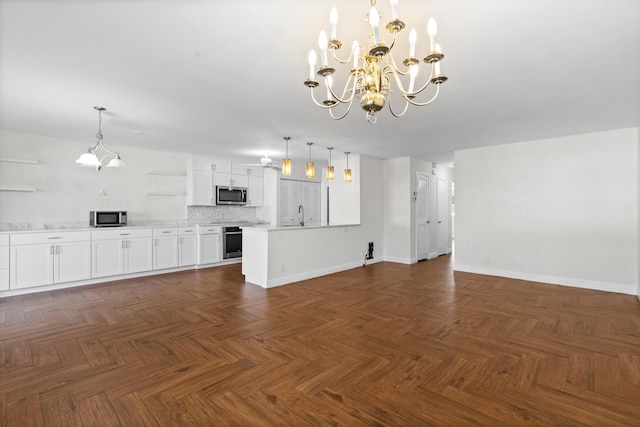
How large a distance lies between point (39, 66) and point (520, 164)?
263 inches


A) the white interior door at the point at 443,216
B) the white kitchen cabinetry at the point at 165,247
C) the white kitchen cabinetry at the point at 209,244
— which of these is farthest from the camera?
the white interior door at the point at 443,216

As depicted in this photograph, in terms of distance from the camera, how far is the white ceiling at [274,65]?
1.89 meters

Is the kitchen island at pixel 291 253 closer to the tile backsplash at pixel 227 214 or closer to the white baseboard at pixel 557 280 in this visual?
the tile backsplash at pixel 227 214

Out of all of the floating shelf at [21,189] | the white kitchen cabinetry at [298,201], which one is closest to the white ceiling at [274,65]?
the floating shelf at [21,189]

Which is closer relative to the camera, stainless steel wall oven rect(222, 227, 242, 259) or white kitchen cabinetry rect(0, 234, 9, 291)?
white kitchen cabinetry rect(0, 234, 9, 291)

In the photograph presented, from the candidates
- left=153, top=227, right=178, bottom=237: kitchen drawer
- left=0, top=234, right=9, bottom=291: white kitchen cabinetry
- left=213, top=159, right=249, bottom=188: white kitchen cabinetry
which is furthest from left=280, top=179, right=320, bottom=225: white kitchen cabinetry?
left=0, top=234, right=9, bottom=291: white kitchen cabinetry

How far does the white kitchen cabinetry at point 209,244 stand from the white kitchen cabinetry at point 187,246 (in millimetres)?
83

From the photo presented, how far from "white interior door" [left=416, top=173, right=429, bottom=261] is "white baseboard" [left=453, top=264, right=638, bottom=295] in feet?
4.34

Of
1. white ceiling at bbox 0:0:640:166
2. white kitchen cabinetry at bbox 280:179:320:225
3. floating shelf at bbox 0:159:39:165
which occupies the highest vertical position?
white ceiling at bbox 0:0:640:166

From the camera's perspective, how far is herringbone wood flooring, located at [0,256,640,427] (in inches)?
75.0

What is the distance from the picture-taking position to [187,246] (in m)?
6.28

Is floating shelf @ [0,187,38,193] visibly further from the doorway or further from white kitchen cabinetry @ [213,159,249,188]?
the doorway

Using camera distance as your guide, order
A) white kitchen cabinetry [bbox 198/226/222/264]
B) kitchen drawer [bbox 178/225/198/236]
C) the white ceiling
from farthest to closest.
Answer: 1. white kitchen cabinetry [bbox 198/226/222/264]
2. kitchen drawer [bbox 178/225/198/236]
3. the white ceiling

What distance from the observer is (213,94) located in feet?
10.5
